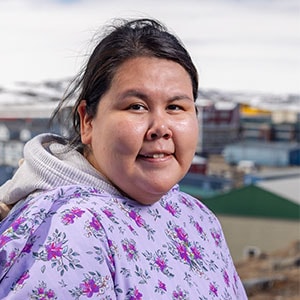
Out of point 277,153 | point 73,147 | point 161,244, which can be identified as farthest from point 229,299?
point 277,153

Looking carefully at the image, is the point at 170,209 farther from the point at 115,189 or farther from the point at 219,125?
the point at 219,125

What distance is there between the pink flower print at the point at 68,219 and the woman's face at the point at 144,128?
0.07m

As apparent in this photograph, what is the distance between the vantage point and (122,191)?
694mm

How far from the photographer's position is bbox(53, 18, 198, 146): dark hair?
68cm

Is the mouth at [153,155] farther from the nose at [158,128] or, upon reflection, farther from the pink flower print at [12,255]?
the pink flower print at [12,255]

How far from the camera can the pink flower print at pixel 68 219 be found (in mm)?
619

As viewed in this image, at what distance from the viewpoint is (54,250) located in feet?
1.98

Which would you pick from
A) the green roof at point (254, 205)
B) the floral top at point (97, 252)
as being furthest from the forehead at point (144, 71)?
the green roof at point (254, 205)

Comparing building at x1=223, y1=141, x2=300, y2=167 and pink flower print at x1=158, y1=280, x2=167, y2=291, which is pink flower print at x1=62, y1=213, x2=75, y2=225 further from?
building at x1=223, y1=141, x2=300, y2=167

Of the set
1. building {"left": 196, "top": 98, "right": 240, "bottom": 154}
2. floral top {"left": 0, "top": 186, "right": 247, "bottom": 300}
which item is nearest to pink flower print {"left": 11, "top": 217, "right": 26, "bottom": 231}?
floral top {"left": 0, "top": 186, "right": 247, "bottom": 300}

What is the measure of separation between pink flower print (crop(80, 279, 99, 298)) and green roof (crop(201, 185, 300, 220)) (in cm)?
708

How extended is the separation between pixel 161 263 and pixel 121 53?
0.21 metres

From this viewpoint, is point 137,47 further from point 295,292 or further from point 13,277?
point 295,292

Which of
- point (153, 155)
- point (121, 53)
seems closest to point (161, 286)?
point (153, 155)
